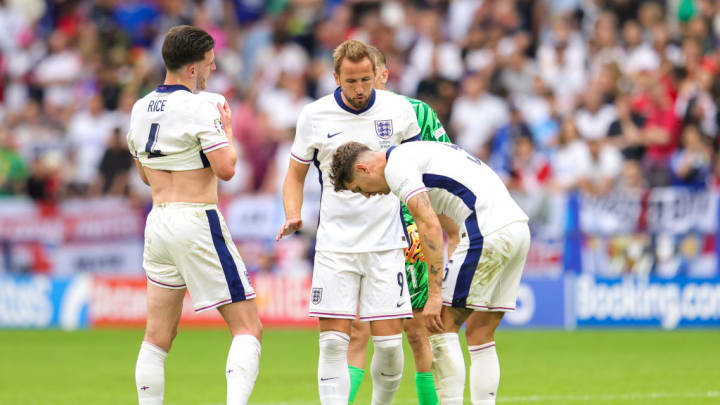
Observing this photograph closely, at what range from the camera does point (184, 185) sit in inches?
301

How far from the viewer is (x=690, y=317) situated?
55.0ft

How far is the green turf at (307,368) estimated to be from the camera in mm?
10711

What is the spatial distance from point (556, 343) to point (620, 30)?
6.80 m

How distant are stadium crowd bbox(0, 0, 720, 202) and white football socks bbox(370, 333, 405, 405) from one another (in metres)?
9.21

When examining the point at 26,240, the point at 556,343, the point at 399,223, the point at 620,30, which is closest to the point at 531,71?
the point at 620,30

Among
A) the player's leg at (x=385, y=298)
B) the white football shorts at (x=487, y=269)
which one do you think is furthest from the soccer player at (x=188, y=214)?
the white football shorts at (x=487, y=269)

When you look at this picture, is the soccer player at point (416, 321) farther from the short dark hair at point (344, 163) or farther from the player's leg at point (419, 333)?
the short dark hair at point (344, 163)

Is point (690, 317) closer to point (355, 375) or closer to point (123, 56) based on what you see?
point (355, 375)

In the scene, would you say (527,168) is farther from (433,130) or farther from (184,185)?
(184,185)

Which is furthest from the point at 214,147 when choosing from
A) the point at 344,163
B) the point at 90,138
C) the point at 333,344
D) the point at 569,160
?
the point at 90,138

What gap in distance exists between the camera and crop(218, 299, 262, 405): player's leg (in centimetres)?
753

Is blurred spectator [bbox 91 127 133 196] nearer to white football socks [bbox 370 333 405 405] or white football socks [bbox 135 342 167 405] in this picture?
white football socks [bbox 370 333 405 405]

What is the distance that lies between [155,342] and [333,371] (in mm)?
1191

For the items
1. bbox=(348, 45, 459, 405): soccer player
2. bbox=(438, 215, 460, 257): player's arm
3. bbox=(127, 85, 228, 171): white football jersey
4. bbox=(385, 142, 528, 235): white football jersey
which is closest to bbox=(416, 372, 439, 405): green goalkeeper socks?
bbox=(348, 45, 459, 405): soccer player
